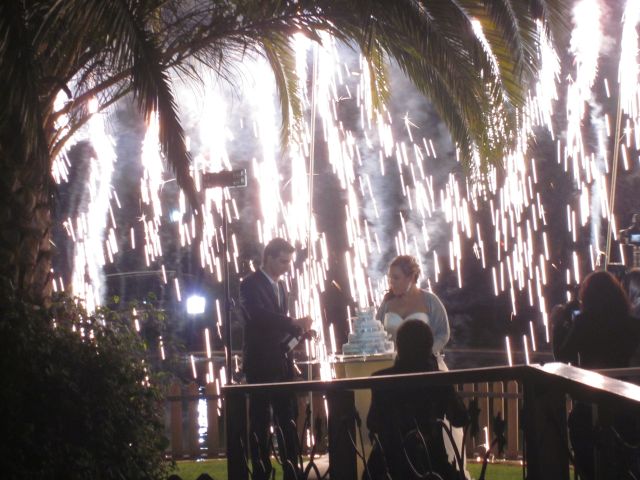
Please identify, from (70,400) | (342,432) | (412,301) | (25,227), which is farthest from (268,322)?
(342,432)

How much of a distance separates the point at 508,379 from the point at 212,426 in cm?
797

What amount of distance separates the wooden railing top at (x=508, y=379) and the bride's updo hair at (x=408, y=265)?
8.83ft

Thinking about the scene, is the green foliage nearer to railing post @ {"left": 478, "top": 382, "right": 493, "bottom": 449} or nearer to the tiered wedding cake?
the tiered wedding cake

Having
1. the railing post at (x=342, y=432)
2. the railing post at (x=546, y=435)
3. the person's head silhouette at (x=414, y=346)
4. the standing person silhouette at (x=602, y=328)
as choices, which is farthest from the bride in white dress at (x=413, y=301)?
the railing post at (x=546, y=435)

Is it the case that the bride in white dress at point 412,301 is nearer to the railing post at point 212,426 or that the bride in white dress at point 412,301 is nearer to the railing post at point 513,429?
the railing post at point 513,429

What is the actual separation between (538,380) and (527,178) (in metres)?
28.4

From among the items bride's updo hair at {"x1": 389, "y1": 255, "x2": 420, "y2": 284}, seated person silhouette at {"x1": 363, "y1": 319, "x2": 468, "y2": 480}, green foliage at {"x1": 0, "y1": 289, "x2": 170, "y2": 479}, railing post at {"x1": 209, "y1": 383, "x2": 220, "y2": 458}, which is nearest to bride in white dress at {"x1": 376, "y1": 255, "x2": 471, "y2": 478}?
bride's updo hair at {"x1": 389, "y1": 255, "x2": 420, "y2": 284}

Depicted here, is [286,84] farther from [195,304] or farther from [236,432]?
[195,304]

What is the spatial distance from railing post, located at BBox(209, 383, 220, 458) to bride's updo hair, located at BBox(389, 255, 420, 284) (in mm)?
4471

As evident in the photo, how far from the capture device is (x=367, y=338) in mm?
7820

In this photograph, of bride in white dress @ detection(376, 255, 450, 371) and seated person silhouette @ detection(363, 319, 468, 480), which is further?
bride in white dress @ detection(376, 255, 450, 371)

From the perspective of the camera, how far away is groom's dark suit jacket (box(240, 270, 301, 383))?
8.15m

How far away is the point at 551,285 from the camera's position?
109 ft

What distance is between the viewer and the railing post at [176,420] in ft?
38.8
